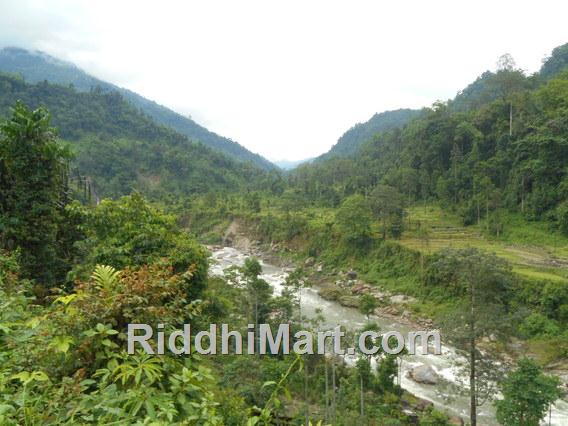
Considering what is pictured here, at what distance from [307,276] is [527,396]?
71.7 feet

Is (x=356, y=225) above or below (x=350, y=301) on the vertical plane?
above

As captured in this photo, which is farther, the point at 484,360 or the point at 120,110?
the point at 120,110

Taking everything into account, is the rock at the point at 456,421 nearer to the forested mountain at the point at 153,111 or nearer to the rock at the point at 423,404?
the rock at the point at 423,404

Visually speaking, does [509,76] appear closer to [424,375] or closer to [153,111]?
[424,375]

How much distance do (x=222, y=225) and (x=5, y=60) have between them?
202m

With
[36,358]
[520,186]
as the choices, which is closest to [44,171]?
[36,358]

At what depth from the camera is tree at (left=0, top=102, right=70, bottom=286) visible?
955cm

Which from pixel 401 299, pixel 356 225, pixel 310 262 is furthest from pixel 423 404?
pixel 310 262

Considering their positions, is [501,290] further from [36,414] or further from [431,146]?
[431,146]

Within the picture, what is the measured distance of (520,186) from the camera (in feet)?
102

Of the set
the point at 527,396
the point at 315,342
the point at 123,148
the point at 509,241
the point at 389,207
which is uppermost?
the point at 123,148

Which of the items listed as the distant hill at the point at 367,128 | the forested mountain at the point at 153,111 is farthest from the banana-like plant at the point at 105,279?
the forested mountain at the point at 153,111

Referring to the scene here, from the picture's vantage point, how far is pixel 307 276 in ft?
105

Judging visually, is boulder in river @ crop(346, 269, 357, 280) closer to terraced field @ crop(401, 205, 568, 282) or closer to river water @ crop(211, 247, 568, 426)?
river water @ crop(211, 247, 568, 426)
